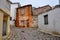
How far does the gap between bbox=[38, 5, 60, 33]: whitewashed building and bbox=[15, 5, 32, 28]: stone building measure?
23.0ft

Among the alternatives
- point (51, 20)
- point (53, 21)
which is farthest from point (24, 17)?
point (53, 21)

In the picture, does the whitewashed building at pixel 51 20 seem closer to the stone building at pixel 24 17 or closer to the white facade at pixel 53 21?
the white facade at pixel 53 21

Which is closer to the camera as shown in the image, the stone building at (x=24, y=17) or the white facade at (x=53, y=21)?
the white facade at (x=53, y=21)

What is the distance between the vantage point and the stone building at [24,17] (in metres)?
25.5

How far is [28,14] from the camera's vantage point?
2614 cm

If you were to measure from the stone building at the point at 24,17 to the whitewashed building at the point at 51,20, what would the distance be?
7005mm

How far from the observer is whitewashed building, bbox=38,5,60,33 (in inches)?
556

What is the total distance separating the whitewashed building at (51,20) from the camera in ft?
46.3

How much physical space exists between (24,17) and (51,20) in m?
11.5

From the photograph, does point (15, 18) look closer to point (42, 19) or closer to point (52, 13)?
point (42, 19)

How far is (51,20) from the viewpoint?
15.6 m

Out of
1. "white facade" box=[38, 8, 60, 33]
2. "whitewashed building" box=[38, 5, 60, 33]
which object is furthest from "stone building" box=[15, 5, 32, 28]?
"white facade" box=[38, 8, 60, 33]

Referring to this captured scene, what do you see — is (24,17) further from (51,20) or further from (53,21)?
(53,21)

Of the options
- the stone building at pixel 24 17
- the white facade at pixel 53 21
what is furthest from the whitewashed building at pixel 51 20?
the stone building at pixel 24 17
